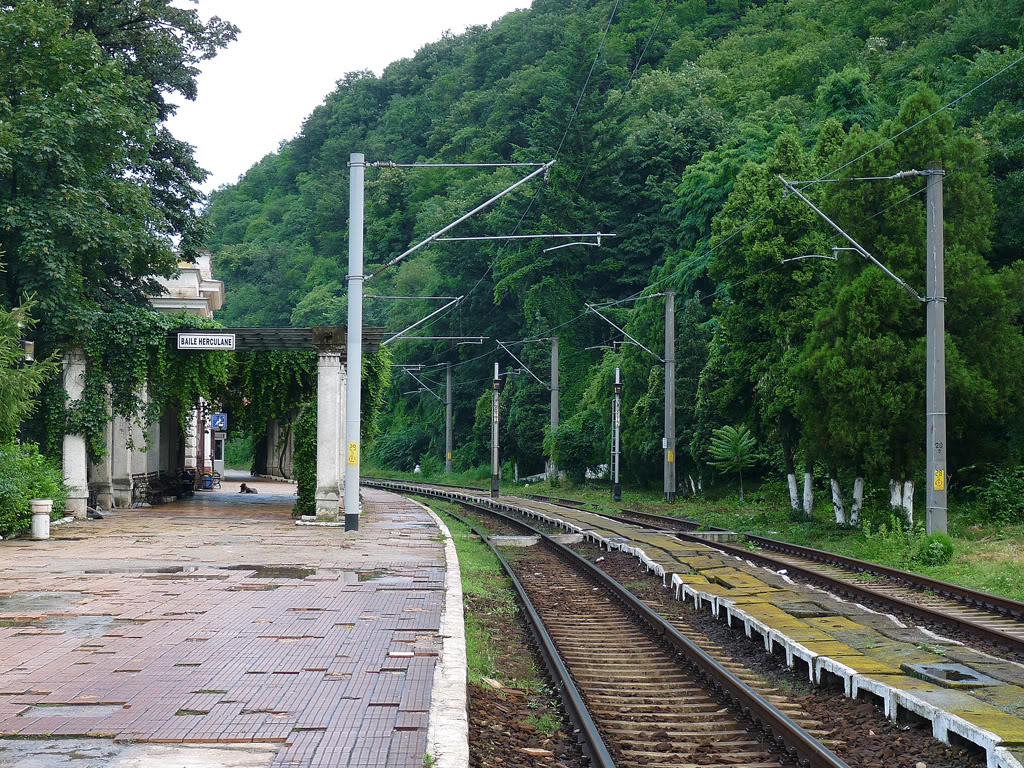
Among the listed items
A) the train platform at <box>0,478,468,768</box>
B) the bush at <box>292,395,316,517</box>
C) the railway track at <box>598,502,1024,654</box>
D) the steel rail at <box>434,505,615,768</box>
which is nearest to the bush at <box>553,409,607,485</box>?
the bush at <box>292,395,316,517</box>

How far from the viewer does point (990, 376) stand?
925 inches

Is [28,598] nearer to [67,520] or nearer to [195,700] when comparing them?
[195,700]

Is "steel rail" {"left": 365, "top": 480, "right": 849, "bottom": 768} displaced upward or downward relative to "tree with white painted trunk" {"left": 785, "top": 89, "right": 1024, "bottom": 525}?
downward

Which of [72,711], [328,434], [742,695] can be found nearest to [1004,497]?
[328,434]

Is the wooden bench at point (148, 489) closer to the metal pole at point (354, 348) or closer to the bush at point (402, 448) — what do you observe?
the metal pole at point (354, 348)

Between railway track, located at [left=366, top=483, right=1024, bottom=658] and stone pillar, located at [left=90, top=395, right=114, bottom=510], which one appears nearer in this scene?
railway track, located at [left=366, top=483, right=1024, bottom=658]

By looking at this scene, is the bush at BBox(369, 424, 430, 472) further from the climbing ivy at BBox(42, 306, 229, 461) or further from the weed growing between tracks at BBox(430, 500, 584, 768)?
the weed growing between tracks at BBox(430, 500, 584, 768)

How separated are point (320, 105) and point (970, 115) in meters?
73.5

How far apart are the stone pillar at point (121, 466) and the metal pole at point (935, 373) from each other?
2215 cm

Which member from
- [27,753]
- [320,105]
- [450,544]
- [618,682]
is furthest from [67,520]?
[320,105]

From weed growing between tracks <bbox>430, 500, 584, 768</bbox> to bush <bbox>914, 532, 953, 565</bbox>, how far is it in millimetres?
7685

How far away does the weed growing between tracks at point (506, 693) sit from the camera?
776cm

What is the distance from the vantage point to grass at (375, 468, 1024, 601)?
1773 centimetres

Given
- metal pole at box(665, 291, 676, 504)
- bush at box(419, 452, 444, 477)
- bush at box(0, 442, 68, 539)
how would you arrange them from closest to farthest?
1. bush at box(0, 442, 68, 539)
2. metal pole at box(665, 291, 676, 504)
3. bush at box(419, 452, 444, 477)
